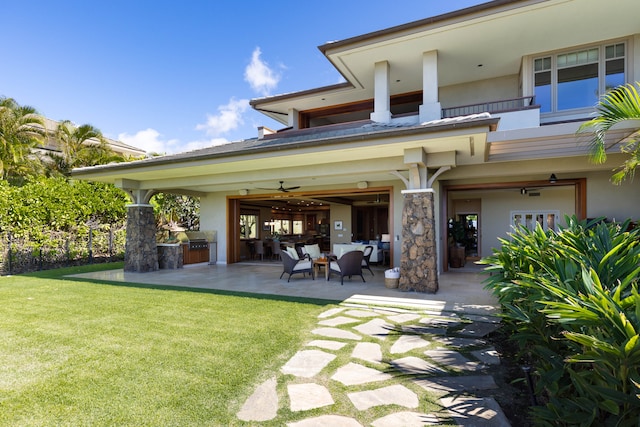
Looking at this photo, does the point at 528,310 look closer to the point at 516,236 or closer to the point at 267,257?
the point at 516,236

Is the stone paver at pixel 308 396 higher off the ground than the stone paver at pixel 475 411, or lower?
lower

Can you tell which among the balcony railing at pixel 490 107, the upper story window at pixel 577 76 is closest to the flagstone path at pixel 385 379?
the balcony railing at pixel 490 107

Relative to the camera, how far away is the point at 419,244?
7312 mm

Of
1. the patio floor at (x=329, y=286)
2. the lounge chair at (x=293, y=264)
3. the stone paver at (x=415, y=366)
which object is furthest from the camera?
the lounge chair at (x=293, y=264)

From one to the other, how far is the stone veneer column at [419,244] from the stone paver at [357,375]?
13.8 ft

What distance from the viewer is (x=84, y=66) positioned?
45.6 feet

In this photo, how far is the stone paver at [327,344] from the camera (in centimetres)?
407

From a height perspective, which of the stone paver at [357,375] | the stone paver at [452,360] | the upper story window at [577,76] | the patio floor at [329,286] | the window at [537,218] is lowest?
the patio floor at [329,286]

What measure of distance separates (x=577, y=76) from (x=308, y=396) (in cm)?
1049

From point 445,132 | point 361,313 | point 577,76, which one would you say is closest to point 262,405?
point 361,313

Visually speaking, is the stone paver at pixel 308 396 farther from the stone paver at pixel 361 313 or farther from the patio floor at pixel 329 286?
the patio floor at pixel 329 286

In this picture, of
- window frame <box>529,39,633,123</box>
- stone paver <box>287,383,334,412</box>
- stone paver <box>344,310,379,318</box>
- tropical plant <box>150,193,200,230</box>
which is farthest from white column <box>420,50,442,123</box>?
tropical plant <box>150,193,200,230</box>

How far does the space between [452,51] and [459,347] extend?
8170 millimetres

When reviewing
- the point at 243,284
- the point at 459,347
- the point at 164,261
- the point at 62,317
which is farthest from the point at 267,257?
the point at 459,347
